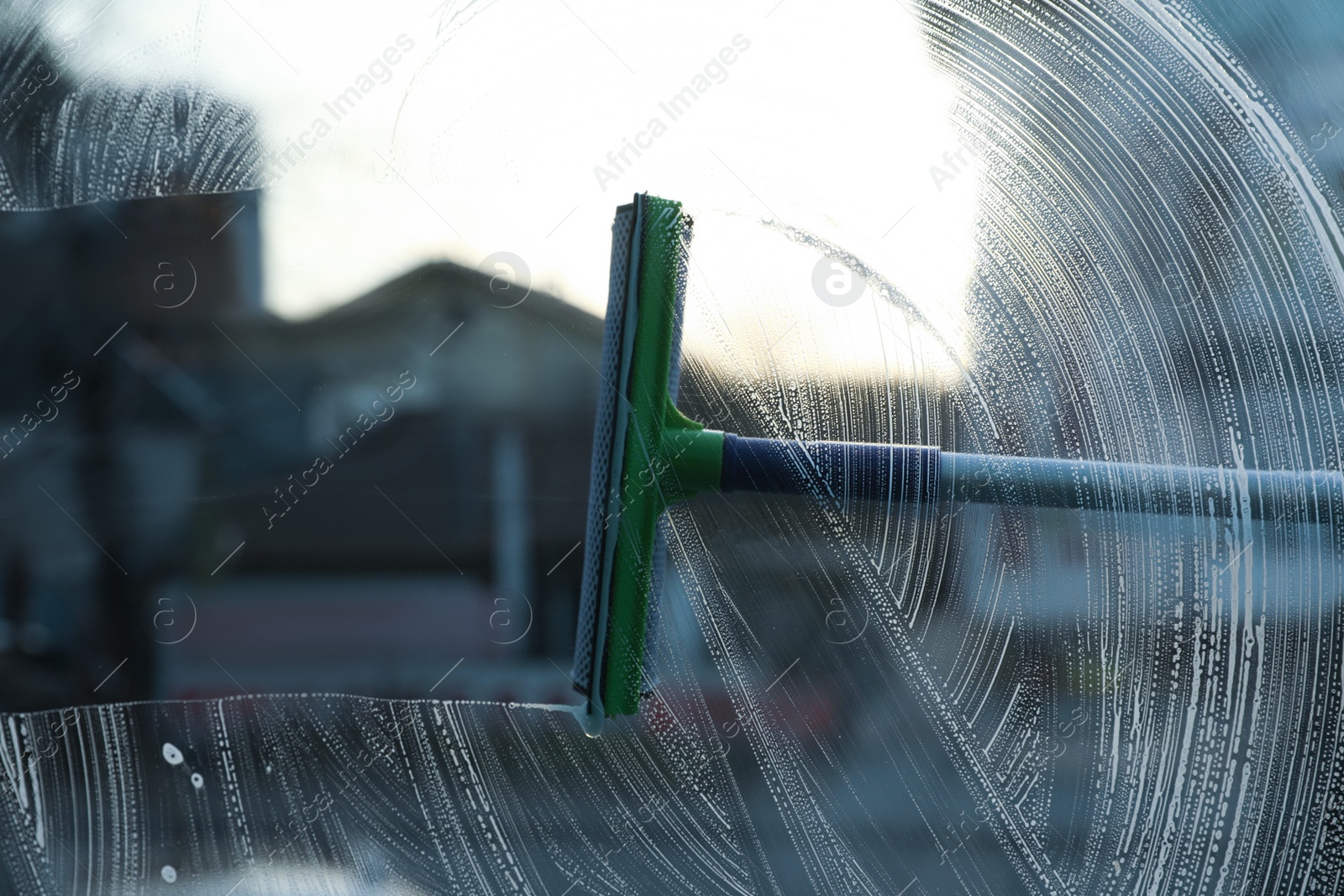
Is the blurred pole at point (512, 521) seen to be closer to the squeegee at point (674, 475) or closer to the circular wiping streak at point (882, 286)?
the squeegee at point (674, 475)

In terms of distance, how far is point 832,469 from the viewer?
40 centimetres

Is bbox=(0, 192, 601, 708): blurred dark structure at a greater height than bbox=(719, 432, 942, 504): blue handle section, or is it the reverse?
bbox=(0, 192, 601, 708): blurred dark structure

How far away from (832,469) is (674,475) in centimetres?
9

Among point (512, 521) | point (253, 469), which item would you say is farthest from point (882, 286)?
point (253, 469)

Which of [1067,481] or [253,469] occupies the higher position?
[253,469]

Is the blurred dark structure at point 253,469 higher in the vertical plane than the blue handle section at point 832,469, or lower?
higher

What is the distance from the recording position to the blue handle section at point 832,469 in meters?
0.39

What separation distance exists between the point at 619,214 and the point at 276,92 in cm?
24

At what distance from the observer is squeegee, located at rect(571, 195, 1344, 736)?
0.39m

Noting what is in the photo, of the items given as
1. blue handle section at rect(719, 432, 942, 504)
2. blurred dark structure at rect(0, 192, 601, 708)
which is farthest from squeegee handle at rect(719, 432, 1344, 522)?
blurred dark structure at rect(0, 192, 601, 708)

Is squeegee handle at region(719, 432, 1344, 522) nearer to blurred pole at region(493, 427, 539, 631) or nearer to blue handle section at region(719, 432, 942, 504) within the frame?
blue handle section at region(719, 432, 942, 504)

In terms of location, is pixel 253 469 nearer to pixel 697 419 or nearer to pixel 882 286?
pixel 697 419

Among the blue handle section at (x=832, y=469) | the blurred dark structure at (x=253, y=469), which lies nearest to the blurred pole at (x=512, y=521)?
the blurred dark structure at (x=253, y=469)

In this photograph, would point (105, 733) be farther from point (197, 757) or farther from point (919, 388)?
point (919, 388)
